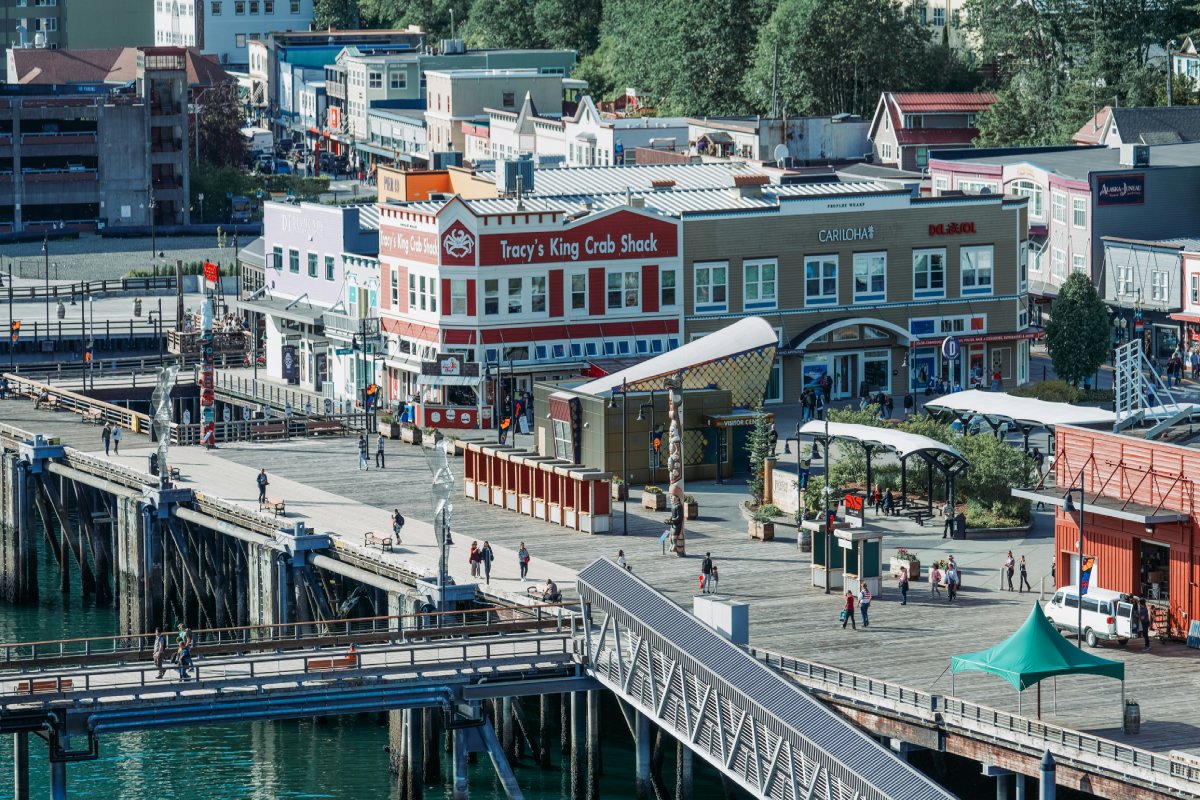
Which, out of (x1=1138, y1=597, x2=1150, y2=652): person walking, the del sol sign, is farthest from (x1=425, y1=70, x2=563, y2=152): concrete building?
(x1=1138, y1=597, x2=1150, y2=652): person walking

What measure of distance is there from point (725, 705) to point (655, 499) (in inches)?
1121

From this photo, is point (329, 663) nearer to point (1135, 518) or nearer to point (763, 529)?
point (1135, 518)

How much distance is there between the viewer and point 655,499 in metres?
88.8

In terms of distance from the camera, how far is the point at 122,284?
151m

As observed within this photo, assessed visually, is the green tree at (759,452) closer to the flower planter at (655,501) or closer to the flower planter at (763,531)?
the flower planter at (655,501)

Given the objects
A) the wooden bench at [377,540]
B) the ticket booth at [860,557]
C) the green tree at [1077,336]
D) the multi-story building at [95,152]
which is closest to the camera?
the ticket booth at [860,557]

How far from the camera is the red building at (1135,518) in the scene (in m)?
68.8

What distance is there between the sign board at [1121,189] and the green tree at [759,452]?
45039mm

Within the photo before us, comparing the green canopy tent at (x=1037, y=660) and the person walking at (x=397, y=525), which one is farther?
the person walking at (x=397, y=525)

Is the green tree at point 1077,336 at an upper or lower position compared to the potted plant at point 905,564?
upper

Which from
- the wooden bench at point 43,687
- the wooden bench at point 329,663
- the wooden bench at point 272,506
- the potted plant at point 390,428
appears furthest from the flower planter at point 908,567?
the potted plant at point 390,428

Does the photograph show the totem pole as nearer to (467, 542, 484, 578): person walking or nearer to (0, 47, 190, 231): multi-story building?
(467, 542, 484, 578): person walking

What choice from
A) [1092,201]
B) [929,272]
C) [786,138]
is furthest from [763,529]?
[786,138]

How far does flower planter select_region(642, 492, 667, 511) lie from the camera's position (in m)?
88.8
